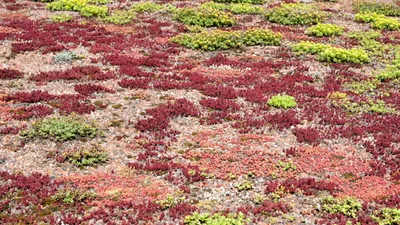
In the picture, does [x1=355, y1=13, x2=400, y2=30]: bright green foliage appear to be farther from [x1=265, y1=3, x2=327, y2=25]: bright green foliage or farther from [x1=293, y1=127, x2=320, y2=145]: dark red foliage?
[x1=293, y1=127, x2=320, y2=145]: dark red foliage

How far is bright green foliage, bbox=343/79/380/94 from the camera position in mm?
19406

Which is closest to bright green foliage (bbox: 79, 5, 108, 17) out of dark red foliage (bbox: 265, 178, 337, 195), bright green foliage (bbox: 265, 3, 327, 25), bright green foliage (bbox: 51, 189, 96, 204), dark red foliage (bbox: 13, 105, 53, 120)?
bright green foliage (bbox: 265, 3, 327, 25)

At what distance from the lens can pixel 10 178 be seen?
1213 centimetres

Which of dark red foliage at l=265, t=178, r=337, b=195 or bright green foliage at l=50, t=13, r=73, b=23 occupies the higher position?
bright green foliage at l=50, t=13, r=73, b=23

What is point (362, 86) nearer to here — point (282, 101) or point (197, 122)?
point (282, 101)

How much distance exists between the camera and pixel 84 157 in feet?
44.2

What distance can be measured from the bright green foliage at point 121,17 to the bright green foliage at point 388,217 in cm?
2233

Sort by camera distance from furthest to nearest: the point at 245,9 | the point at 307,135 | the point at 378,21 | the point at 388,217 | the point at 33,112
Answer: the point at 245,9
the point at 378,21
the point at 33,112
the point at 307,135
the point at 388,217

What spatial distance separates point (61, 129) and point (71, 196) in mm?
3940

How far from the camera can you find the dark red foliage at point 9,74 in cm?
1939

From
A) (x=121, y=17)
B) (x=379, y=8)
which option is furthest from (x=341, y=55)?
(x=121, y=17)

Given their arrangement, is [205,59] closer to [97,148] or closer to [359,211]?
[97,148]

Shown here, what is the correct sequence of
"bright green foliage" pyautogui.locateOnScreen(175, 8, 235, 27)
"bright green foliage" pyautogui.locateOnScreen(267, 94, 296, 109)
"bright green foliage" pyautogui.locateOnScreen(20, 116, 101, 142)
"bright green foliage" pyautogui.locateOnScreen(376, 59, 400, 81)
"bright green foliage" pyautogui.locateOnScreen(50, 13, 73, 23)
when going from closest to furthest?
"bright green foliage" pyautogui.locateOnScreen(20, 116, 101, 142) < "bright green foliage" pyautogui.locateOnScreen(267, 94, 296, 109) < "bright green foliage" pyautogui.locateOnScreen(376, 59, 400, 81) < "bright green foliage" pyautogui.locateOnScreen(50, 13, 73, 23) < "bright green foliage" pyautogui.locateOnScreen(175, 8, 235, 27)

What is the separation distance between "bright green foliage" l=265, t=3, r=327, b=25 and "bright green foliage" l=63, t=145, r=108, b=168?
20544 millimetres
